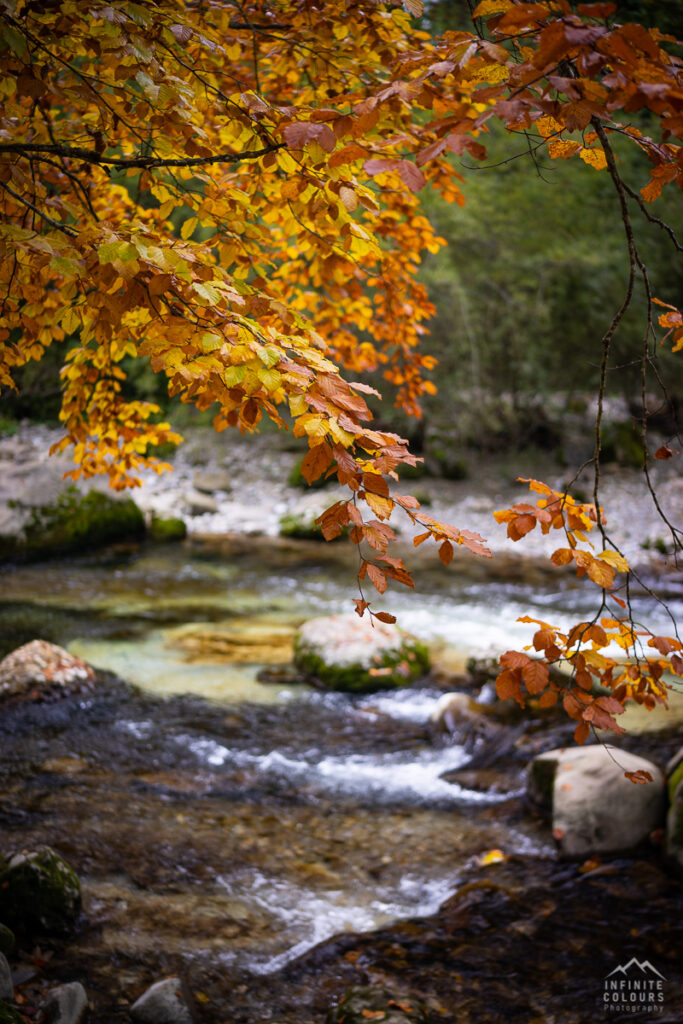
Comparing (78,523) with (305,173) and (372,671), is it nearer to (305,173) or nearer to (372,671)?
(372,671)

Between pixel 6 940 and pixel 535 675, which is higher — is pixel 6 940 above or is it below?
below

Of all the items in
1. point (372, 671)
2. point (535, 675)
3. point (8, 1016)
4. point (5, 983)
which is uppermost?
point (535, 675)

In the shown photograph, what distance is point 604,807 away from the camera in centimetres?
345

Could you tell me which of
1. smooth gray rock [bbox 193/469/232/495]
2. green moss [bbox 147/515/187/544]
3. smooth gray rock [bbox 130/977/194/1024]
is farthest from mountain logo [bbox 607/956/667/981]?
smooth gray rock [bbox 193/469/232/495]

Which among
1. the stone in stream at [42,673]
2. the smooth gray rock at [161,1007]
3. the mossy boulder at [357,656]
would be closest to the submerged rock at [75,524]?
the stone in stream at [42,673]

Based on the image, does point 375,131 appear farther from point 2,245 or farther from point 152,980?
point 152,980

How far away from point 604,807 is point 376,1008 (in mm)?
1664

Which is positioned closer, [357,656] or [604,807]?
[604,807]

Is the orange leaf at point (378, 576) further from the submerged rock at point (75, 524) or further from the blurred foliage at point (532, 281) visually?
the blurred foliage at point (532, 281)

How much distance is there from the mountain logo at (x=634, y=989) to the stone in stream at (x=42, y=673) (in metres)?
3.87

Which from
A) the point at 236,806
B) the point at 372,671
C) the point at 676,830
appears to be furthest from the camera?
the point at 372,671

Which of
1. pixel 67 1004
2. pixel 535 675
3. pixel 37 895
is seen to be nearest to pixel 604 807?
pixel 535 675

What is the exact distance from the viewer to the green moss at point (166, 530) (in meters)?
9.96

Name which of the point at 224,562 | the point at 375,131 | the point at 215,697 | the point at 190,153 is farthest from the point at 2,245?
the point at 224,562
